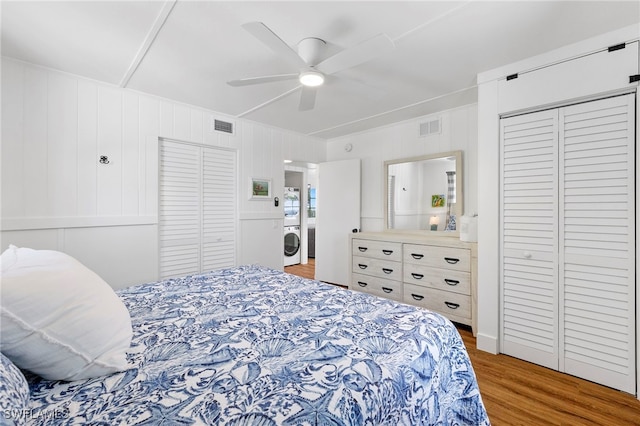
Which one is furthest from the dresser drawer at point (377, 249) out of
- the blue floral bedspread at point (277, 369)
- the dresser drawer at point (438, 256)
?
the blue floral bedspread at point (277, 369)

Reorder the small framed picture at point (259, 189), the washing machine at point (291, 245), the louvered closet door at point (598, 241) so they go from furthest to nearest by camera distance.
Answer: the washing machine at point (291, 245)
the small framed picture at point (259, 189)
the louvered closet door at point (598, 241)

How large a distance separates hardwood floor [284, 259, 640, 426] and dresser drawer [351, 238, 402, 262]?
1.34 m

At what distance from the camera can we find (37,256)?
1.00 m

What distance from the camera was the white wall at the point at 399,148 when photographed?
3.22m

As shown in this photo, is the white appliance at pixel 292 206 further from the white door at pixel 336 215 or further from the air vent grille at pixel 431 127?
the air vent grille at pixel 431 127

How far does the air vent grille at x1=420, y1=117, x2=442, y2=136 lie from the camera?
3459 millimetres

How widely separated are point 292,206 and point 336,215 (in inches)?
74.8

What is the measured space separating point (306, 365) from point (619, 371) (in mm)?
2302

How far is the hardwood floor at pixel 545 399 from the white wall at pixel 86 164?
10.4ft

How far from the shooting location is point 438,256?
2990 millimetres

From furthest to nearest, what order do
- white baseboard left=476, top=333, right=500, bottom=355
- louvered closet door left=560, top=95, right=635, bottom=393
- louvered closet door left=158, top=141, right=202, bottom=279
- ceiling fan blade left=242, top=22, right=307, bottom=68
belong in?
louvered closet door left=158, top=141, right=202, bottom=279 < white baseboard left=476, top=333, right=500, bottom=355 < louvered closet door left=560, top=95, right=635, bottom=393 < ceiling fan blade left=242, top=22, right=307, bottom=68

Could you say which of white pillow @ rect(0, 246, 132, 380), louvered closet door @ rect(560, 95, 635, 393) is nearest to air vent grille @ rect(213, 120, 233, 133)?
white pillow @ rect(0, 246, 132, 380)

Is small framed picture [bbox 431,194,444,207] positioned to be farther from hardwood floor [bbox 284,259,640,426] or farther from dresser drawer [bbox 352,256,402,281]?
hardwood floor [bbox 284,259,640,426]

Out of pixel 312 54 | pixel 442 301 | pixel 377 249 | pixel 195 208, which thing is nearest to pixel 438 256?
pixel 442 301
